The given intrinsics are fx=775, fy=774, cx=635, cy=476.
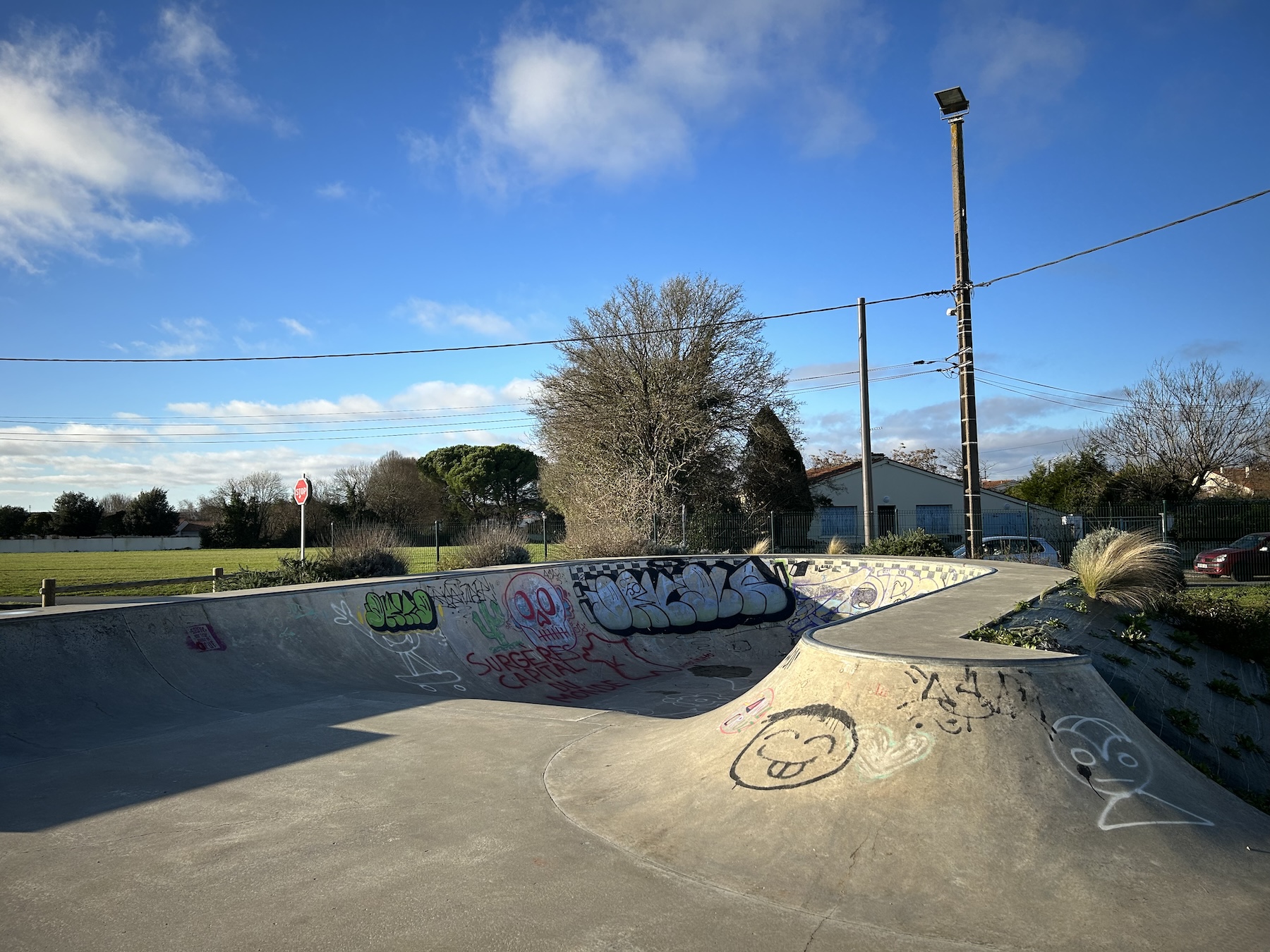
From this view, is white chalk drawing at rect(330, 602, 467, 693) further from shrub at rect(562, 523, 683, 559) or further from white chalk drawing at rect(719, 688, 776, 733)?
shrub at rect(562, 523, 683, 559)

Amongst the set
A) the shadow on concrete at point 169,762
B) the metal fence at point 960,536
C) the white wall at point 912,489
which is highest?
the white wall at point 912,489

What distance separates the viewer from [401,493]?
59500 mm

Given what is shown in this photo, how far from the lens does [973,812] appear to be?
3.64 meters

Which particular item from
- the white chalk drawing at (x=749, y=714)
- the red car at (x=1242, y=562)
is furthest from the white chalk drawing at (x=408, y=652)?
the red car at (x=1242, y=562)

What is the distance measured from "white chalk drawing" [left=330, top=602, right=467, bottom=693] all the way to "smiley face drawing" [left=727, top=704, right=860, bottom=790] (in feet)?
19.7

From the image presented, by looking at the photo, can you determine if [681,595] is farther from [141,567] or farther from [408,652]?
[141,567]

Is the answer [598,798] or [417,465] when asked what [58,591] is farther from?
[417,465]

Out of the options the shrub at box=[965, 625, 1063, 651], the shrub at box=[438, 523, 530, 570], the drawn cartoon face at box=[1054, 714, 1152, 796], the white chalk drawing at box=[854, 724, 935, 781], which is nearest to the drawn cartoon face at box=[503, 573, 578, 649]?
the shrub at box=[438, 523, 530, 570]

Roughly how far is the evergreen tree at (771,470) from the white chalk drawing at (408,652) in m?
18.8

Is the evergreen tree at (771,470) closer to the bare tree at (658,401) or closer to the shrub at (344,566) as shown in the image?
the bare tree at (658,401)

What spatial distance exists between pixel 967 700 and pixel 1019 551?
15.8 m

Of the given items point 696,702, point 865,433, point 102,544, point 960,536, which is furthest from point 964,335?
point 102,544

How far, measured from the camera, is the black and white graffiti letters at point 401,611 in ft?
33.6

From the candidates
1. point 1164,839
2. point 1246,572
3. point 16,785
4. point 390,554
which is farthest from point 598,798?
point 1246,572
